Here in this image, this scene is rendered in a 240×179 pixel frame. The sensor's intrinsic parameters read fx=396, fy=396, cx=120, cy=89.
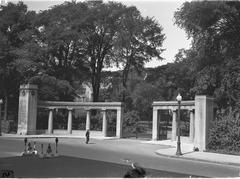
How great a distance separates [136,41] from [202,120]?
92.1 ft

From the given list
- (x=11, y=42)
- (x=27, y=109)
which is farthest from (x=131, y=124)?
(x=11, y=42)

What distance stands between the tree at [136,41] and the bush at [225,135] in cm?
2623

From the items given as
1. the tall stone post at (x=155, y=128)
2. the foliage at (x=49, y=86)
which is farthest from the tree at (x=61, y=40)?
the tall stone post at (x=155, y=128)

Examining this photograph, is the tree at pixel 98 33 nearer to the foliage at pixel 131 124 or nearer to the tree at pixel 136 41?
the tree at pixel 136 41

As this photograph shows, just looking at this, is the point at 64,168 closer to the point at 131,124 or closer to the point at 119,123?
the point at 119,123

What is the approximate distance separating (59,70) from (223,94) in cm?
2547

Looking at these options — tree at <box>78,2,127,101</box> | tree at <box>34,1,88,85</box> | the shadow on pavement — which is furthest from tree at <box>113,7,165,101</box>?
the shadow on pavement

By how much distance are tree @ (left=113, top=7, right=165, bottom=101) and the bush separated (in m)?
26.2

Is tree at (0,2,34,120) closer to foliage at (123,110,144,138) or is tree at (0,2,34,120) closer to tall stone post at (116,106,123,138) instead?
tall stone post at (116,106,123,138)

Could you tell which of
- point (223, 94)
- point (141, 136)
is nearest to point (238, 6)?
point (223, 94)

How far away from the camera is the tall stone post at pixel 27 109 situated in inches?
1882

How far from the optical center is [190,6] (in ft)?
131

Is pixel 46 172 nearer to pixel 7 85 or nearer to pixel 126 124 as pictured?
pixel 126 124

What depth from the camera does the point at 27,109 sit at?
48.0 m
